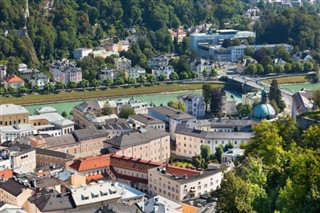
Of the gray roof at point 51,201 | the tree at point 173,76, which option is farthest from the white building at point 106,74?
the gray roof at point 51,201

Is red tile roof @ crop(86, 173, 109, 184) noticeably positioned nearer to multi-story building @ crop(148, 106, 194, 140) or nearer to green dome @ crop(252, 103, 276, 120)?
multi-story building @ crop(148, 106, 194, 140)

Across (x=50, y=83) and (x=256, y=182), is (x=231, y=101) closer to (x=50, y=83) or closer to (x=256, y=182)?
(x=50, y=83)

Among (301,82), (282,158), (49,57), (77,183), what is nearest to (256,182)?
(282,158)

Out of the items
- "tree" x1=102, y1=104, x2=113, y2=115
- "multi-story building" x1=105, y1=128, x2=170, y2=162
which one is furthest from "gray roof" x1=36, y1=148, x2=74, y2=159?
"tree" x1=102, y1=104, x2=113, y2=115

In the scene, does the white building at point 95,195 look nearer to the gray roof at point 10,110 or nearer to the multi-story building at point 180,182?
the multi-story building at point 180,182

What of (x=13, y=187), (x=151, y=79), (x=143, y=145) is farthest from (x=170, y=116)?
(x=151, y=79)

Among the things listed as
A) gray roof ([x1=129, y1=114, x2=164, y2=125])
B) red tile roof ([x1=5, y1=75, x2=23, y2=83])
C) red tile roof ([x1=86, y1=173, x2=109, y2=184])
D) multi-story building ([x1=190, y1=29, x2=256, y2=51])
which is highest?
multi-story building ([x1=190, y1=29, x2=256, y2=51])

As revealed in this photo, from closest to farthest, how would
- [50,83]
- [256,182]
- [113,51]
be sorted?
[256,182] < [50,83] < [113,51]

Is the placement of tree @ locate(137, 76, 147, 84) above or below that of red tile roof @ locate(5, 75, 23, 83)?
below
